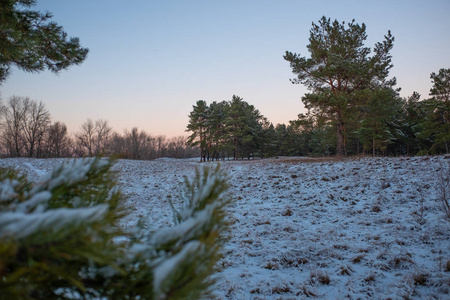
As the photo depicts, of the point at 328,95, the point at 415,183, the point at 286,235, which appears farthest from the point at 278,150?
the point at 286,235

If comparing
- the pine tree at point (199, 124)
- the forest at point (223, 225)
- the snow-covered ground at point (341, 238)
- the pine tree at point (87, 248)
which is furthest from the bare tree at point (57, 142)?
the pine tree at point (87, 248)

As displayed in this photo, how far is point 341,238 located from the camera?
4297 mm

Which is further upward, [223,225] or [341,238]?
[223,225]

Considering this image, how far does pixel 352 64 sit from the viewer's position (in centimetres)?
1323

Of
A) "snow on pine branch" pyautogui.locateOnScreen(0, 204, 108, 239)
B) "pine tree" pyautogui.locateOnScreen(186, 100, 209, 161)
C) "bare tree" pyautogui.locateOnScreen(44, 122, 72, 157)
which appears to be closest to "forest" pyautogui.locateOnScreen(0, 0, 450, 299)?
"snow on pine branch" pyautogui.locateOnScreen(0, 204, 108, 239)

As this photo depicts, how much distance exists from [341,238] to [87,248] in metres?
4.86

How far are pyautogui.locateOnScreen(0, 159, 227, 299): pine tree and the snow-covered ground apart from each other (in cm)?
19

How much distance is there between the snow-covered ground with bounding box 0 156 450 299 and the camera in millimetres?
2850

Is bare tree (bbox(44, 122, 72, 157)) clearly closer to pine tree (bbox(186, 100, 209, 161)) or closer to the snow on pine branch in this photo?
pine tree (bbox(186, 100, 209, 161))

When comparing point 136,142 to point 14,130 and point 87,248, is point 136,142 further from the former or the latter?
point 87,248

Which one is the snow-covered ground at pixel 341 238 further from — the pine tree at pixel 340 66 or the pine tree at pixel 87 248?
the pine tree at pixel 340 66

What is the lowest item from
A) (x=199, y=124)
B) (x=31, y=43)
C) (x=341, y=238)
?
(x=341, y=238)

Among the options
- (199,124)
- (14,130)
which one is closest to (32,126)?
(14,130)

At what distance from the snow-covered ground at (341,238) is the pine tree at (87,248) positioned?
0.19 m
